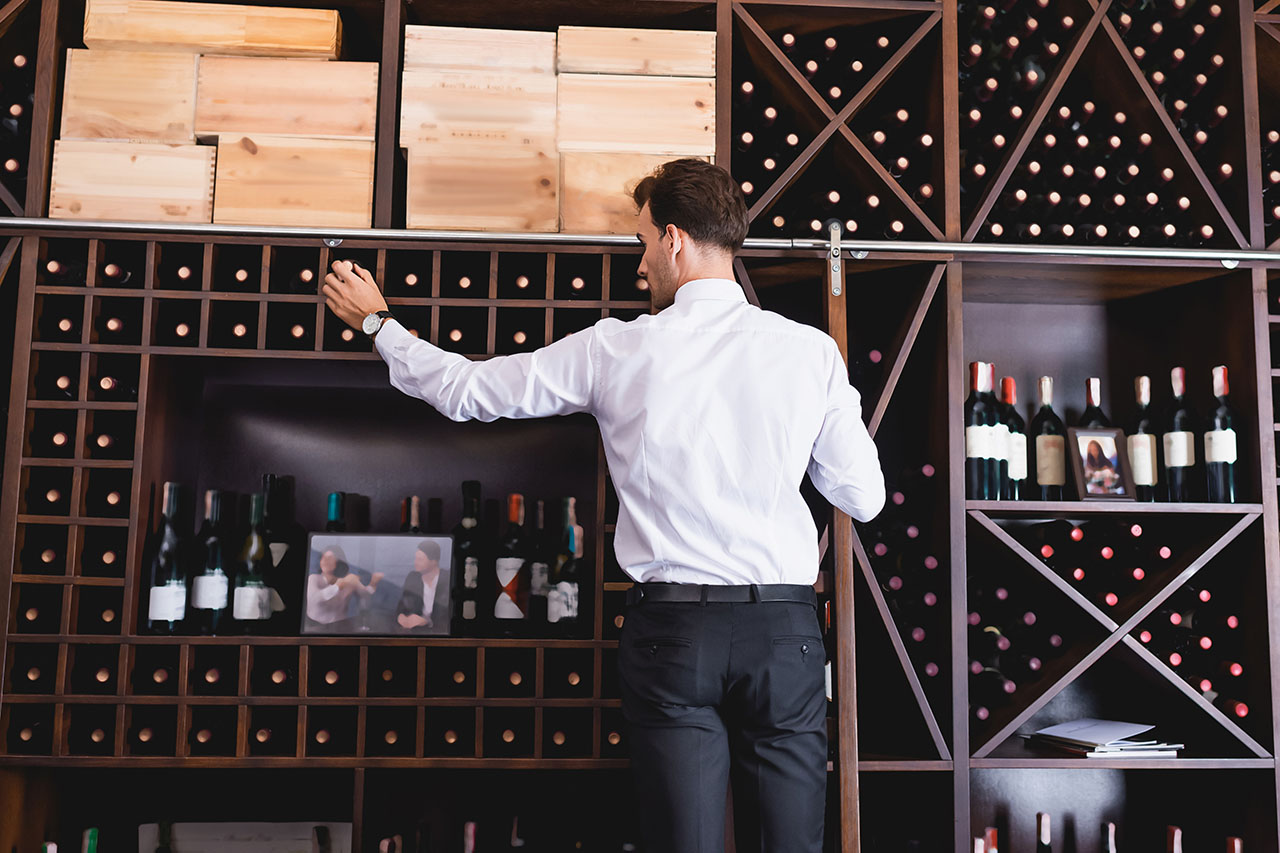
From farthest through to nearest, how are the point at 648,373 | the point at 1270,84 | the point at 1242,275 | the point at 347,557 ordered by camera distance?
the point at 1270,84 < the point at 1242,275 < the point at 347,557 < the point at 648,373

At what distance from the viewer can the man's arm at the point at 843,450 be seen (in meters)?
1.50

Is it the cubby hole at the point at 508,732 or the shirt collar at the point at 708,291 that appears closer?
the shirt collar at the point at 708,291

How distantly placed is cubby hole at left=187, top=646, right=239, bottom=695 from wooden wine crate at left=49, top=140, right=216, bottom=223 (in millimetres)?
893

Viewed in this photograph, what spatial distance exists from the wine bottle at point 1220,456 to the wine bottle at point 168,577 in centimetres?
222

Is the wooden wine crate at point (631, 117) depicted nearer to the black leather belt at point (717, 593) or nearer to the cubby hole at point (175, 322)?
the cubby hole at point (175, 322)

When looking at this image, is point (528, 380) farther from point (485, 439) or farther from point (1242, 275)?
point (1242, 275)

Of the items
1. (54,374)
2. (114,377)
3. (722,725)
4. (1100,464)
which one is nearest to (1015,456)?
(1100,464)

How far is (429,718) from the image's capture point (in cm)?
200

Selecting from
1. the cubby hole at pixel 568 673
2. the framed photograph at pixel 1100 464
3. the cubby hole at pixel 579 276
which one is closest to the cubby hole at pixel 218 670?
the cubby hole at pixel 568 673

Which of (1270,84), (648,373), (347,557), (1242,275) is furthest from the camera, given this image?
(1270,84)

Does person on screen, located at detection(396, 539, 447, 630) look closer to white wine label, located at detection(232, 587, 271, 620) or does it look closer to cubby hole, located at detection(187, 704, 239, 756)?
white wine label, located at detection(232, 587, 271, 620)

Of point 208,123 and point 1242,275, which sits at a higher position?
point 208,123

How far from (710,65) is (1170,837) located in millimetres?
2048

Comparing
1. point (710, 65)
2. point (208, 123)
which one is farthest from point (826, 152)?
point (208, 123)
